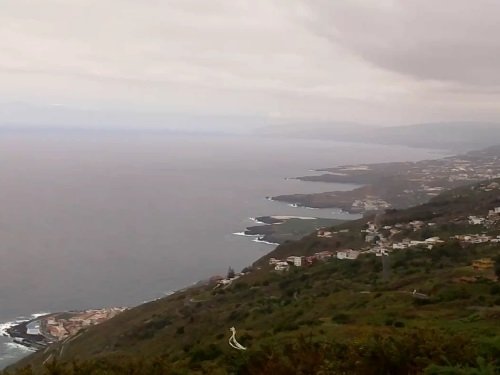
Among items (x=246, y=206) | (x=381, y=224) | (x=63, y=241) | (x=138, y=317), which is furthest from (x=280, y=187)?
(x=138, y=317)

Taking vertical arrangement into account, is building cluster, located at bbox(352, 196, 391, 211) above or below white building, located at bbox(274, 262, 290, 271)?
below

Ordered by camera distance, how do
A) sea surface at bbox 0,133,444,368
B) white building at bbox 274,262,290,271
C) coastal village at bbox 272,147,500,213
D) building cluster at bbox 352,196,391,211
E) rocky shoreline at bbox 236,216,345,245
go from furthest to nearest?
coastal village at bbox 272,147,500,213 < building cluster at bbox 352,196,391,211 < rocky shoreline at bbox 236,216,345,245 < sea surface at bbox 0,133,444,368 < white building at bbox 274,262,290,271

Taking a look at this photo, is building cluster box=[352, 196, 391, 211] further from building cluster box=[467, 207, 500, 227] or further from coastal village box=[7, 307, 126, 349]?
coastal village box=[7, 307, 126, 349]

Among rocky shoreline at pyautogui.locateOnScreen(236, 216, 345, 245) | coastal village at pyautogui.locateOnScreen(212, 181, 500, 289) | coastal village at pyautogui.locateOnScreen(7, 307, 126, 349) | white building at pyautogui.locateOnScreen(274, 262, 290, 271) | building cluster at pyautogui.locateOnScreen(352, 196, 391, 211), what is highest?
coastal village at pyautogui.locateOnScreen(212, 181, 500, 289)

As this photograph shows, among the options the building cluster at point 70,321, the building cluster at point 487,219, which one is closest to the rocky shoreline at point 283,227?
the building cluster at point 487,219

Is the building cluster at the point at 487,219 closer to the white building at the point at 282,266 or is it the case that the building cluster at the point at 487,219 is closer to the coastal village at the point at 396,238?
the coastal village at the point at 396,238

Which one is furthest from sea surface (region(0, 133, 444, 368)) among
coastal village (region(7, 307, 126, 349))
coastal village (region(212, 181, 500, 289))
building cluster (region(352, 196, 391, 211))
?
coastal village (region(212, 181, 500, 289))
